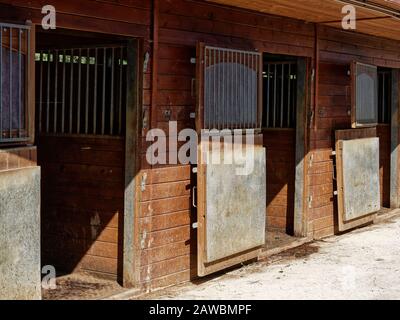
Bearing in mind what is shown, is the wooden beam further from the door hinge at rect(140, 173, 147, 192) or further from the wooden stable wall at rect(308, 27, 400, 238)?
the wooden stable wall at rect(308, 27, 400, 238)

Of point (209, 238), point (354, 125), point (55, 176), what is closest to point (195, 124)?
point (209, 238)

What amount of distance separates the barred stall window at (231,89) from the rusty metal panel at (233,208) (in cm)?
33

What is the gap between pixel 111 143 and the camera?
612cm

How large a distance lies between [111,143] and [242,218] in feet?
5.32

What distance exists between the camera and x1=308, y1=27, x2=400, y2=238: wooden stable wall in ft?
28.4

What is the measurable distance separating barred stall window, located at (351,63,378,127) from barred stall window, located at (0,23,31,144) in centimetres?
559

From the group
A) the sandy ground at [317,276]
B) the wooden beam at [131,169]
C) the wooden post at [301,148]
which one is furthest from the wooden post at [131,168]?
the wooden post at [301,148]

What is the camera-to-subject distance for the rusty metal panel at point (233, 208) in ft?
20.7

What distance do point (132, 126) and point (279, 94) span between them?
3.82 metres

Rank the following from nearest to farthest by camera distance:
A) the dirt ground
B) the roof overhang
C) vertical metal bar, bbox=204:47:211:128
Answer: the dirt ground, vertical metal bar, bbox=204:47:211:128, the roof overhang

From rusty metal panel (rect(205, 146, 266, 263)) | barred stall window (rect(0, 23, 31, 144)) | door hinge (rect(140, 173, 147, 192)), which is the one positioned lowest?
rusty metal panel (rect(205, 146, 266, 263))

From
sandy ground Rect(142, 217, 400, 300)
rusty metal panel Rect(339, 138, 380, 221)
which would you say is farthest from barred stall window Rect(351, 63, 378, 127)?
sandy ground Rect(142, 217, 400, 300)
